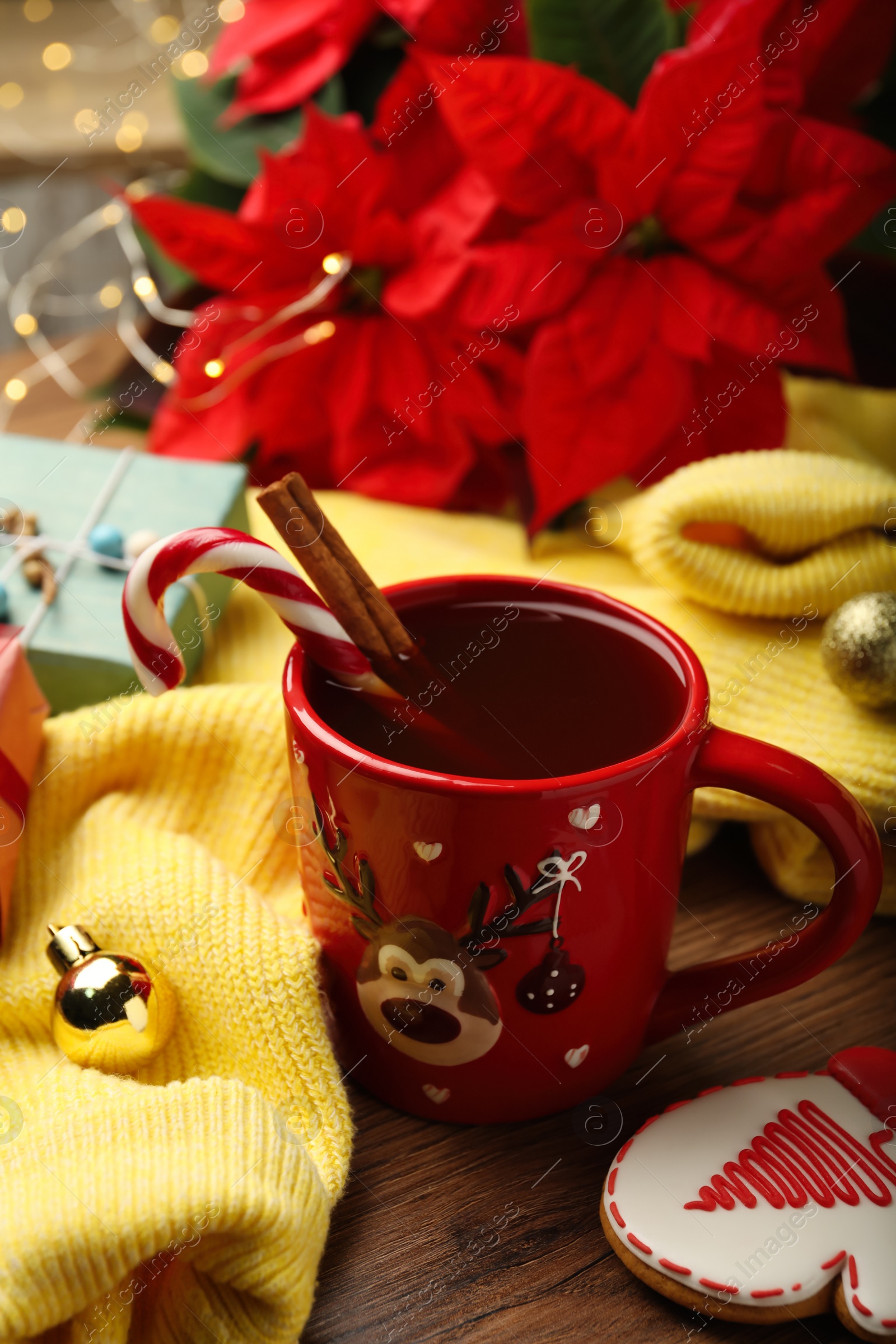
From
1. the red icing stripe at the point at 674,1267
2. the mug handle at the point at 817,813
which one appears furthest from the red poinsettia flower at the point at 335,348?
the red icing stripe at the point at 674,1267

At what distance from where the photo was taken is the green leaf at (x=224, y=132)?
728mm

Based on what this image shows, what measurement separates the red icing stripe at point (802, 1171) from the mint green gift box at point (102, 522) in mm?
321

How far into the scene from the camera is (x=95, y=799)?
52 centimetres

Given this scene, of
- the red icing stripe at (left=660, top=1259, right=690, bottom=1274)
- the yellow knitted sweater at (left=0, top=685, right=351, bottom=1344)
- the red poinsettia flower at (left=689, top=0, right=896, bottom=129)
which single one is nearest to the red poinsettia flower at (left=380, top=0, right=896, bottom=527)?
the red poinsettia flower at (left=689, top=0, right=896, bottom=129)

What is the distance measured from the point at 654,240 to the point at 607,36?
0.11 m

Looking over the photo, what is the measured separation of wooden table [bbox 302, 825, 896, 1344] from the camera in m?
0.36

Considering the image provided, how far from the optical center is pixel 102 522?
60 cm

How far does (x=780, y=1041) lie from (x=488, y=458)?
389mm

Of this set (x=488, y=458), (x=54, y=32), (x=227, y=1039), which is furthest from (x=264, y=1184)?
(x=54, y=32)

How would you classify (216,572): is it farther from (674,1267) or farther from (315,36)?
(315,36)

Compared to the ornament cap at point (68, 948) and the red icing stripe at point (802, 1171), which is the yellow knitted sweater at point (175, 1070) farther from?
the red icing stripe at point (802, 1171)

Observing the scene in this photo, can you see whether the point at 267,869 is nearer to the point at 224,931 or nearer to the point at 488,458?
the point at 224,931

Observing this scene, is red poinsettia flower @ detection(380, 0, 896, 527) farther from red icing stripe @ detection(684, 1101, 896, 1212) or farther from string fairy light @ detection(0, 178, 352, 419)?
red icing stripe @ detection(684, 1101, 896, 1212)

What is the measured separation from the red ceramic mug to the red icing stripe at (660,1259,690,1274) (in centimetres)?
7
